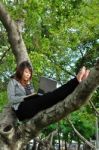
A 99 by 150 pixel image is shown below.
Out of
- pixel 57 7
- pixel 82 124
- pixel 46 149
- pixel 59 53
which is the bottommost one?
pixel 82 124

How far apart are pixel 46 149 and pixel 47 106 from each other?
1771 centimetres

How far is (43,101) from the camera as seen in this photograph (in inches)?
200

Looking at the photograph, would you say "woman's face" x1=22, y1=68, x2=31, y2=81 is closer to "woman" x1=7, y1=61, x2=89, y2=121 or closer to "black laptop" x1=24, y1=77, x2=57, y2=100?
"woman" x1=7, y1=61, x2=89, y2=121

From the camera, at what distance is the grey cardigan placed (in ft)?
18.1

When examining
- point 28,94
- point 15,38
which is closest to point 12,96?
point 28,94

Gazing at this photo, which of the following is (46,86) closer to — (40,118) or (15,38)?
(40,118)

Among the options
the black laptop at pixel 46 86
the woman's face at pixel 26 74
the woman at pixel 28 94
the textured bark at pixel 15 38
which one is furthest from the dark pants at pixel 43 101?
the textured bark at pixel 15 38

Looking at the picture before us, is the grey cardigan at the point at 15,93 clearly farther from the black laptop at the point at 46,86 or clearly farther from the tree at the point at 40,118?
the black laptop at the point at 46,86

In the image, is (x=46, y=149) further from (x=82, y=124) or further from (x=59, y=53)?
(x=82, y=124)

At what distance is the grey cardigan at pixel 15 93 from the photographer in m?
5.53

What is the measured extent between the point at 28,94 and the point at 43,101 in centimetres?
81

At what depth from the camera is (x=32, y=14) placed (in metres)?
11.4

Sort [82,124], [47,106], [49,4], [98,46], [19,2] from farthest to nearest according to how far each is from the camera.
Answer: [82,124]
[98,46]
[49,4]
[19,2]
[47,106]

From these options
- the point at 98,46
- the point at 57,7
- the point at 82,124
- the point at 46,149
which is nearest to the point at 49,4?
the point at 57,7
